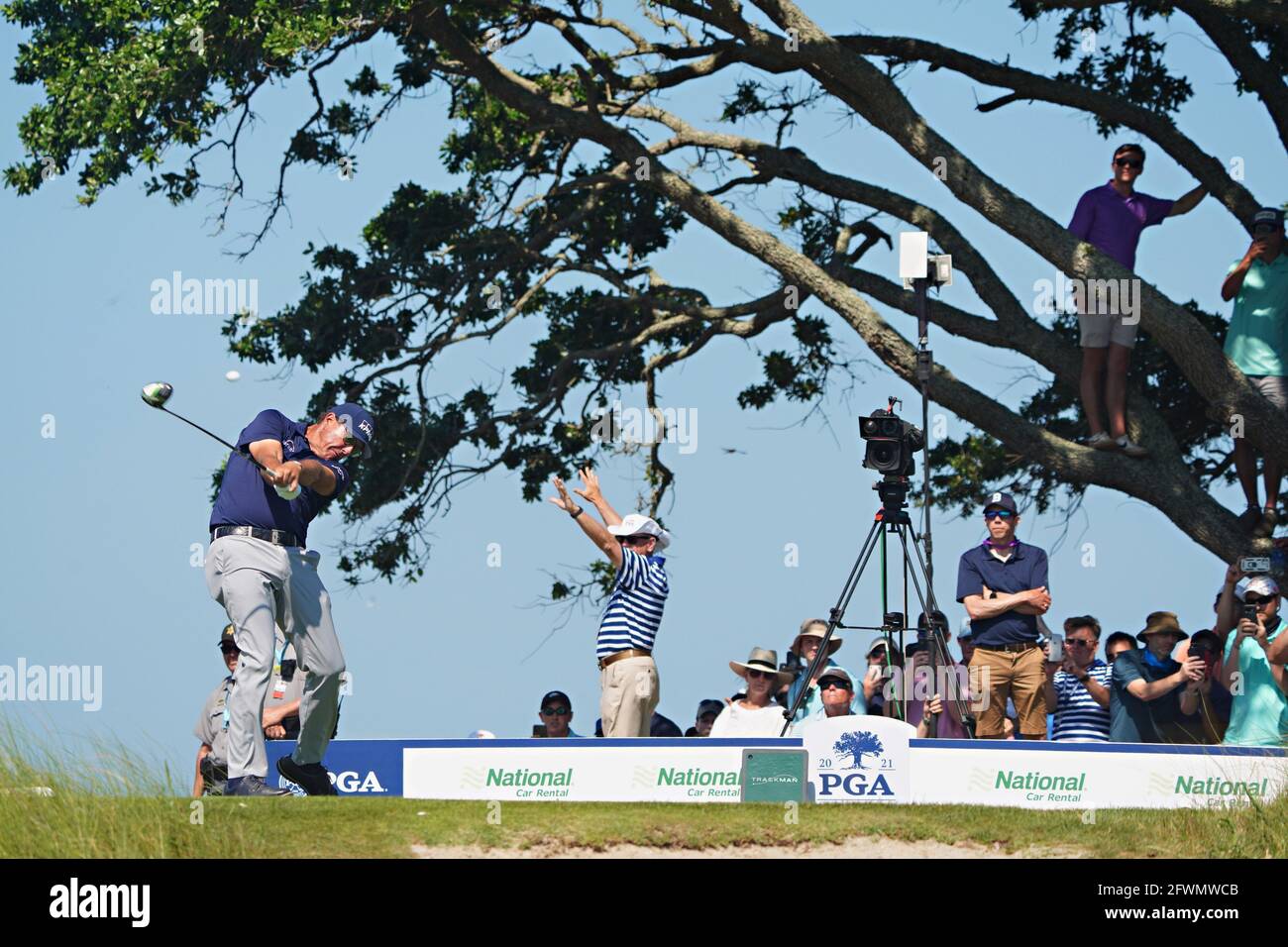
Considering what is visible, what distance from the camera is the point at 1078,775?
11.6m

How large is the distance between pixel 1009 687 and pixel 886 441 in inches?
70.5

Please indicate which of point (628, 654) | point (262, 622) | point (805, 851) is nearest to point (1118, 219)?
point (628, 654)

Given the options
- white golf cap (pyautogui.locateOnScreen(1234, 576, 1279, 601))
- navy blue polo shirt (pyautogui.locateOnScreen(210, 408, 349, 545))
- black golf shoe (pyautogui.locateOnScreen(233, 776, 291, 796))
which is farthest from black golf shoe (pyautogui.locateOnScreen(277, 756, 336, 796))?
white golf cap (pyautogui.locateOnScreen(1234, 576, 1279, 601))

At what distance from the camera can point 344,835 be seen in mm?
9242

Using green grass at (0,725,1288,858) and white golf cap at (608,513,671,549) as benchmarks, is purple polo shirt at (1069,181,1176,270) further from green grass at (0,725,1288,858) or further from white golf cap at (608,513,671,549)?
green grass at (0,725,1288,858)

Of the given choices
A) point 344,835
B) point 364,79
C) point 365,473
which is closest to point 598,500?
point 344,835

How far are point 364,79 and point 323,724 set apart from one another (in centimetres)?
1073

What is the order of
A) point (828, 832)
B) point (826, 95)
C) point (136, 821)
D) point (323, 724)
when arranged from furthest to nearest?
1. point (826, 95)
2. point (323, 724)
3. point (828, 832)
4. point (136, 821)

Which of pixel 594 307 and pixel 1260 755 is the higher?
pixel 594 307

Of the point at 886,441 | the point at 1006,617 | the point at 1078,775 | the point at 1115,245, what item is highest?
the point at 1115,245

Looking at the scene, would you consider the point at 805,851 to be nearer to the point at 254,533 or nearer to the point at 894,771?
the point at 894,771
